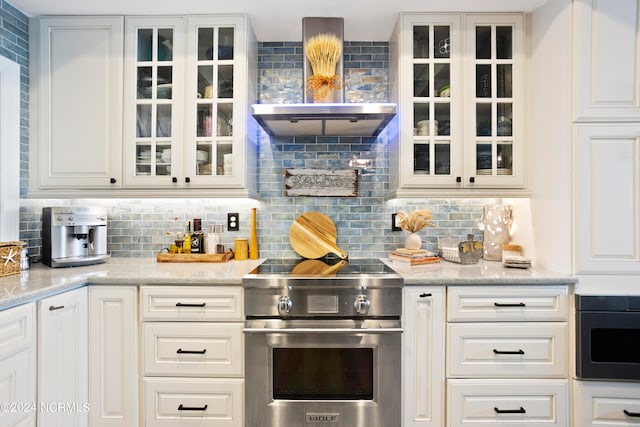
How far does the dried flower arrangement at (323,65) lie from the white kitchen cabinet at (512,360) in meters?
1.38

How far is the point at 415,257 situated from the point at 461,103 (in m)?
0.98

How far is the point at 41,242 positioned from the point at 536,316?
9.63ft

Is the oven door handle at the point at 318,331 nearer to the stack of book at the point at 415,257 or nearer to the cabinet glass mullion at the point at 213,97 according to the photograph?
the stack of book at the point at 415,257

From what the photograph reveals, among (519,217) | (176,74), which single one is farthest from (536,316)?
(176,74)

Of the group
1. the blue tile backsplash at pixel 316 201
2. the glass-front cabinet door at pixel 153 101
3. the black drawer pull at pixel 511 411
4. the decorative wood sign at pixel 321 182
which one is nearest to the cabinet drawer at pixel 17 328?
the glass-front cabinet door at pixel 153 101

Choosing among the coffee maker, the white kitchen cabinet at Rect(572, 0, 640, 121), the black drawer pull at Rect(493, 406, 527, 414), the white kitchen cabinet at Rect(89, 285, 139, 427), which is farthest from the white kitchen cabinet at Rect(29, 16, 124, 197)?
the white kitchen cabinet at Rect(572, 0, 640, 121)

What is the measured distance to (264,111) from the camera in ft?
6.34

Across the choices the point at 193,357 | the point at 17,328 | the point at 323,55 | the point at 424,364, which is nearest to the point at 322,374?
the point at 424,364

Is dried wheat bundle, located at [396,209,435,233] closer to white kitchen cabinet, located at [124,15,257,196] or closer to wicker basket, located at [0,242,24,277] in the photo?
white kitchen cabinet, located at [124,15,257,196]

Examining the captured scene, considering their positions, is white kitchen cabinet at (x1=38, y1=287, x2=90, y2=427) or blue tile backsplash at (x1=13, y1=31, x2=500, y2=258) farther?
blue tile backsplash at (x1=13, y1=31, x2=500, y2=258)

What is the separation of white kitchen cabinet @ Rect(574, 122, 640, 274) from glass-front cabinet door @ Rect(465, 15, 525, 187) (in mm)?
383

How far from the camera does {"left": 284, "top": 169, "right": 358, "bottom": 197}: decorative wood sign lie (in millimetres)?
2508

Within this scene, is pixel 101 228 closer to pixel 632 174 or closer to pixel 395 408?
pixel 395 408

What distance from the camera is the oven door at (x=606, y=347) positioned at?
173cm
